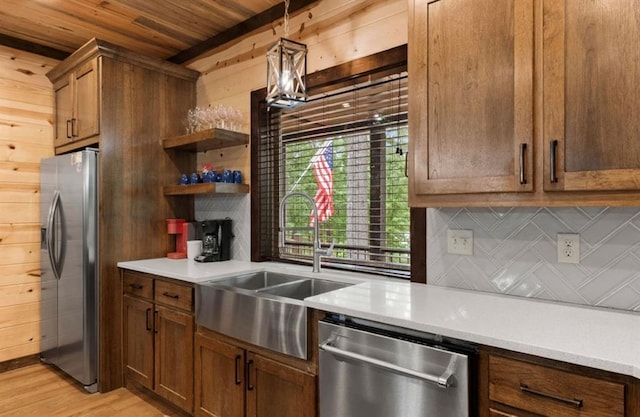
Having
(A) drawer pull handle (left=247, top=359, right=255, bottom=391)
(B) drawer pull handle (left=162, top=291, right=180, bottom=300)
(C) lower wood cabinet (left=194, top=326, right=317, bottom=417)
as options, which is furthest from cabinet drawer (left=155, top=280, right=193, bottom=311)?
(A) drawer pull handle (left=247, top=359, right=255, bottom=391)

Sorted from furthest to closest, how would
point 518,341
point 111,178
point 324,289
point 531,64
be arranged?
1. point 111,178
2. point 324,289
3. point 531,64
4. point 518,341

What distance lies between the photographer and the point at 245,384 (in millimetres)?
1934

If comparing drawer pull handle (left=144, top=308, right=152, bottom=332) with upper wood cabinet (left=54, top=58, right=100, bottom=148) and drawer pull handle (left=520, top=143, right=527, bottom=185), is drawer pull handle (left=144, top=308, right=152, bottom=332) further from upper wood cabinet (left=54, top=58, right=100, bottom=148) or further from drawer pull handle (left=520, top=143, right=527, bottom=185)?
drawer pull handle (left=520, top=143, right=527, bottom=185)

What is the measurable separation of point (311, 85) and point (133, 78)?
144 centimetres

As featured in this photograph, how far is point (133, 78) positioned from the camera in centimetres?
301

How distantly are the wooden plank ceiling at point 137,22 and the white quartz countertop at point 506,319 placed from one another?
1.96 meters

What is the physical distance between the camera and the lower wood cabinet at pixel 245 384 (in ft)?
5.61

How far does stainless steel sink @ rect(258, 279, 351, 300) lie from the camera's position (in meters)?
2.28

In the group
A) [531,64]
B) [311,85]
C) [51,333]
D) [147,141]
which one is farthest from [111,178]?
[531,64]

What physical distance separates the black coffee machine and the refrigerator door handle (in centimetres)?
110

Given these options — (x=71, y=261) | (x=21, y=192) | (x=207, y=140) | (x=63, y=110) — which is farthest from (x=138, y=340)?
(x=63, y=110)

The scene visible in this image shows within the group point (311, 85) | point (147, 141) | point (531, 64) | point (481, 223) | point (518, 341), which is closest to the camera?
point (518, 341)

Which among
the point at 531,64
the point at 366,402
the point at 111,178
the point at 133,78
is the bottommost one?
the point at 366,402

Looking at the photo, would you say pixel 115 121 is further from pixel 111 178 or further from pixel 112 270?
pixel 112 270
